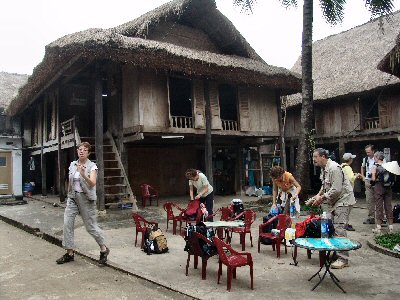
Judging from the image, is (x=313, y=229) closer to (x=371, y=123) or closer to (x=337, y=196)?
(x=337, y=196)

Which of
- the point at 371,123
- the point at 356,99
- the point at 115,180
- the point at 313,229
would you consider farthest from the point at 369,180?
the point at 371,123

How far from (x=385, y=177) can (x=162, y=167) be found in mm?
9621

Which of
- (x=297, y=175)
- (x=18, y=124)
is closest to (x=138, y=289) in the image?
(x=297, y=175)

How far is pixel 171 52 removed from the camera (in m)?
10.1

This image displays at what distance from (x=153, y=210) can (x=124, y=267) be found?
18.8 ft

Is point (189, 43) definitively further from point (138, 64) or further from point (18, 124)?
point (18, 124)

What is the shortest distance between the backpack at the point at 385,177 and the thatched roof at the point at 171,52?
5641mm

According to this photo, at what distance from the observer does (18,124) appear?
18922mm

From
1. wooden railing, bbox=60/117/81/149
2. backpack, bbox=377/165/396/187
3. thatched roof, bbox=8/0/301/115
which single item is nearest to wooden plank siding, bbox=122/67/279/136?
thatched roof, bbox=8/0/301/115

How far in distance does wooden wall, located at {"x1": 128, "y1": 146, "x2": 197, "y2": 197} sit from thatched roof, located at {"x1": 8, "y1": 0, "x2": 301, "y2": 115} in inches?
175

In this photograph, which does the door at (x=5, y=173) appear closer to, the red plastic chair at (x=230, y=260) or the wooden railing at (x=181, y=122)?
the wooden railing at (x=181, y=122)

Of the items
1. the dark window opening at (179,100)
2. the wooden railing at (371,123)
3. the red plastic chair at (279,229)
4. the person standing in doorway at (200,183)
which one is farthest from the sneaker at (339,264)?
the wooden railing at (371,123)

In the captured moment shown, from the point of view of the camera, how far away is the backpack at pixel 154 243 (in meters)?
6.14

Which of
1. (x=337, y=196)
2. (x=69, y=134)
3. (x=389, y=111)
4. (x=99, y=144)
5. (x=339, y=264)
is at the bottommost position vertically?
(x=339, y=264)
